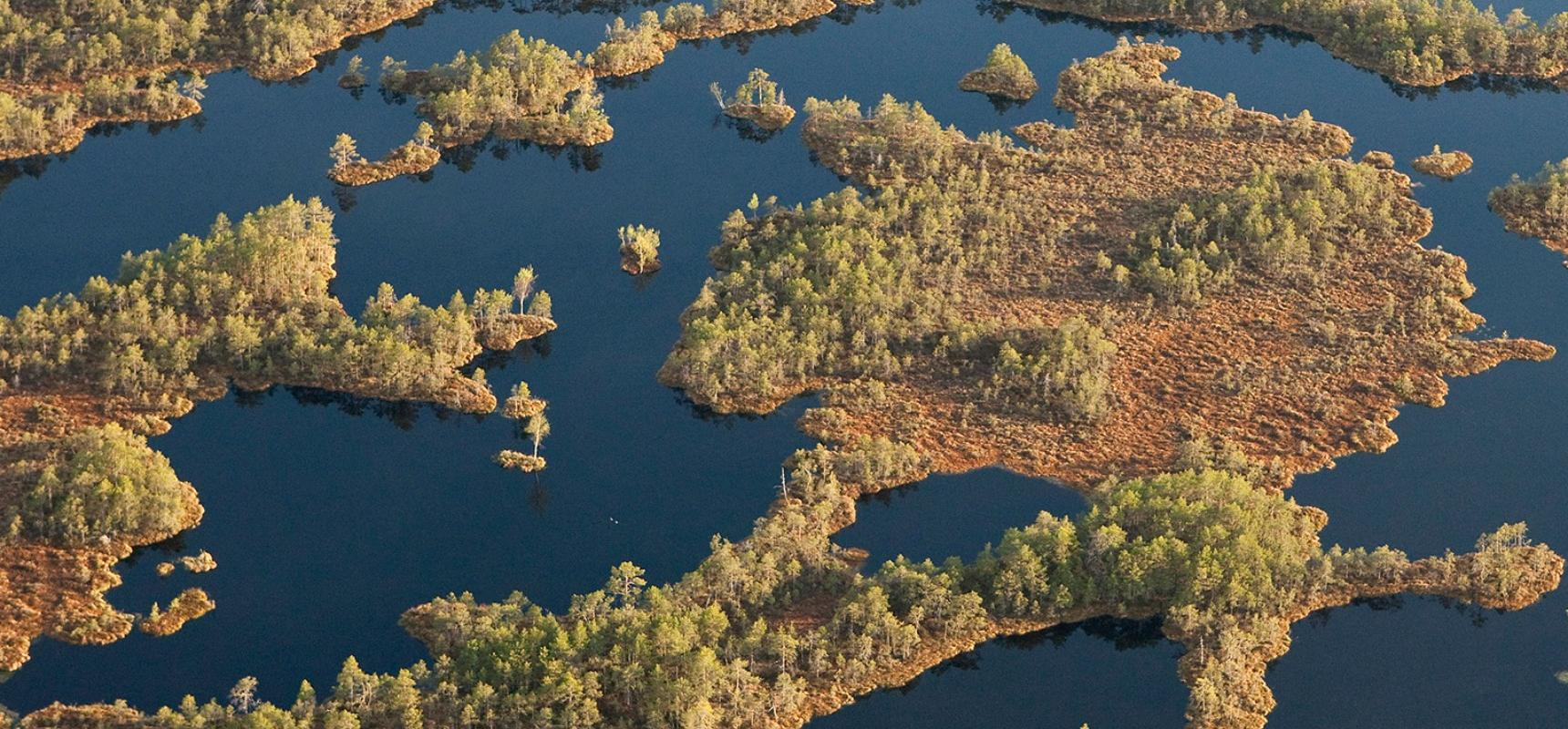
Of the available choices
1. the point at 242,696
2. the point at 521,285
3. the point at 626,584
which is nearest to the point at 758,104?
the point at 521,285

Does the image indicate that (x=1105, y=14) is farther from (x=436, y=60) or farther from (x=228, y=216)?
(x=228, y=216)

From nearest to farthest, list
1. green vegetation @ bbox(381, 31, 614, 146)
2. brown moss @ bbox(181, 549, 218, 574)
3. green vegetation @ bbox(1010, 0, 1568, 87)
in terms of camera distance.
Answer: brown moss @ bbox(181, 549, 218, 574)
green vegetation @ bbox(381, 31, 614, 146)
green vegetation @ bbox(1010, 0, 1568, 87)

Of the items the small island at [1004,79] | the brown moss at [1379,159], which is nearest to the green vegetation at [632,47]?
the small island at [1004,79]

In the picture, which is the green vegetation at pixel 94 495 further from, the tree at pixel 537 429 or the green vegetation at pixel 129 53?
the green vegetation at pixel 129 53

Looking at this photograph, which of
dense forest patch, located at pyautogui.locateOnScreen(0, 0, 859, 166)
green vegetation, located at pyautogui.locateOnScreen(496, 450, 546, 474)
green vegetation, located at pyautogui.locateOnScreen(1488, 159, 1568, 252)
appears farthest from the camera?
dense forest patch, located at pyautogui.locateOnScreen(0, 0, 859, 166)

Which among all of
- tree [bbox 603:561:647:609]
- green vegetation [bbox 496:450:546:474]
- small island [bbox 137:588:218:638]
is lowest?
small island [bbox 137:588:218:638]

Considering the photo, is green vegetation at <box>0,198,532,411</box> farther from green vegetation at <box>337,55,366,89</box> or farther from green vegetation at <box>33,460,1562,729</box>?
green vegetation at <box>337,55,366,89</box>

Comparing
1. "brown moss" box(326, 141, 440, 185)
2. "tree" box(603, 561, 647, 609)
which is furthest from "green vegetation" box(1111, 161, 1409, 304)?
"brown moss" box(326, 141, 440, 185)
